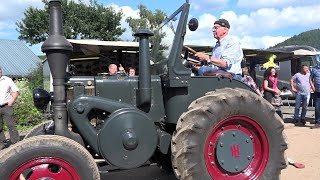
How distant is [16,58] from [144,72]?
116 feet

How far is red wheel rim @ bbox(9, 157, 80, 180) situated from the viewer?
364 centimetres

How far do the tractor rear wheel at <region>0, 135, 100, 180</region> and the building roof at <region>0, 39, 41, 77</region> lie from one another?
3178cm

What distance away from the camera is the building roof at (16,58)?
114ft

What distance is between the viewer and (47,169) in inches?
147

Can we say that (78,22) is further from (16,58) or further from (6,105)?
(6,105)

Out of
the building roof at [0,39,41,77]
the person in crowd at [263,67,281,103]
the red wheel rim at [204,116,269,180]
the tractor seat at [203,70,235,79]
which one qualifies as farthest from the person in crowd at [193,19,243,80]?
the building roof at [0,39,41,77]

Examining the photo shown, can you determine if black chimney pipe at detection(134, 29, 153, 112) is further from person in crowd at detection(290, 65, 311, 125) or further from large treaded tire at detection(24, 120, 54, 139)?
person in crowd at detection(290, 65, 311, 125)

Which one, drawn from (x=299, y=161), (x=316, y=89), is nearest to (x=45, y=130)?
(x=299, y=161)

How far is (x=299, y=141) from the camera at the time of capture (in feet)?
28.6

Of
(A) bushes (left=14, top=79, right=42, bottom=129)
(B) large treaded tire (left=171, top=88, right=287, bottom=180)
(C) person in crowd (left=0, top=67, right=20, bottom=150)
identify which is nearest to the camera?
(B) large treaded tire (left=171, top=88, right=287, bottom=180)

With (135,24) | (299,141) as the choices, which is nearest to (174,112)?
(299,141)

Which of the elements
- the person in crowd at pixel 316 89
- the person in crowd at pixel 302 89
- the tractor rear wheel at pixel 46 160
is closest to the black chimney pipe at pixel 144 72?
the tractor rear wheel at pixel 46 160

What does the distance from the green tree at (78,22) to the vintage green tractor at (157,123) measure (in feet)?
92.5

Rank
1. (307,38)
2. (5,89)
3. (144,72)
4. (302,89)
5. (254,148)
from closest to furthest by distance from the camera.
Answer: (144,72), (254,148), (5,89), (302,89), (307,38)
